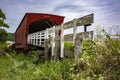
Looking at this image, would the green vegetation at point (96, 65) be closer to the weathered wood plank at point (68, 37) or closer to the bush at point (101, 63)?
the bush at point (101, 63)

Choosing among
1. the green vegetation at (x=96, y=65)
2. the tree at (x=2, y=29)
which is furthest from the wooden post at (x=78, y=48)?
the tree at (x=2, y=29)

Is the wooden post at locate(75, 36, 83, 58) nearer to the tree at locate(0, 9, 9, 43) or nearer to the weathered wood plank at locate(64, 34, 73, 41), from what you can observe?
the weathered wood plank at locate(64, 34, 73, 41)

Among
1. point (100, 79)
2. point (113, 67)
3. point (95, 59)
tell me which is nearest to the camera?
point (100, 79)

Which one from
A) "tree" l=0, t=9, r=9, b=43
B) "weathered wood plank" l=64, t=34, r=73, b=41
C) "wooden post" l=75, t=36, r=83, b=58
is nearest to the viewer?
"wooden post" l=75, t=36, r=83, b=58

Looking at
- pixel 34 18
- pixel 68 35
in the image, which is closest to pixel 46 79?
pixel 68 35

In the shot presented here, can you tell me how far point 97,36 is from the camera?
6.57 metres

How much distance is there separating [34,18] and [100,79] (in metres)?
13.7

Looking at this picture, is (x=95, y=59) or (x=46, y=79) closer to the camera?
(x=95, y=59)

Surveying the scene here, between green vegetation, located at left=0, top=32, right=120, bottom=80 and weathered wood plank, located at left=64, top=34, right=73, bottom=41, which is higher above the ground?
weathered wood plank, located at left=64, top=34, right=73, bottom=41

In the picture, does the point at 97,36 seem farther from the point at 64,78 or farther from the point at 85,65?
the point at 64,78

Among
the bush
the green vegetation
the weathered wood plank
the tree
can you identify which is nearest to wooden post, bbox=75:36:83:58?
the green vegetation

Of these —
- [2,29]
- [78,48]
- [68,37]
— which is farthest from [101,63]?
[2,29]

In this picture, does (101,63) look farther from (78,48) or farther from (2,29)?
(2,29)

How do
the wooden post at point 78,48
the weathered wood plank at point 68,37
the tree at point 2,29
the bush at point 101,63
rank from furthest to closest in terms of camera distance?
the tree at point 2,29 < the weathered wood plank at point 68,37 < the wooden post at point 78,48 < the bush at point 101,63
